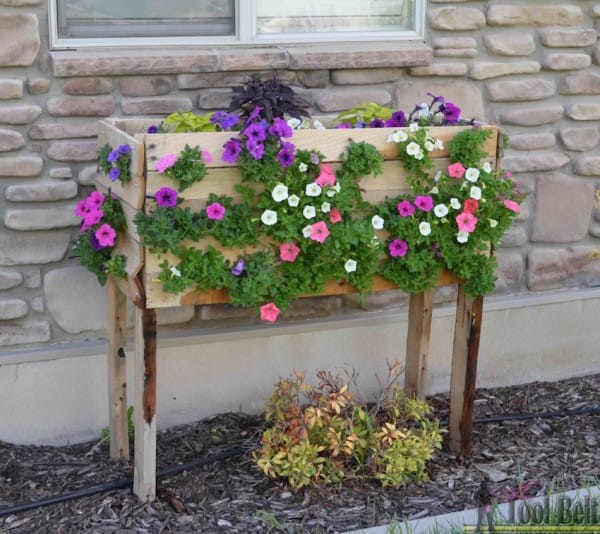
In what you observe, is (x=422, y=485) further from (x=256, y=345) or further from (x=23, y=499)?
(x=23, y=499)

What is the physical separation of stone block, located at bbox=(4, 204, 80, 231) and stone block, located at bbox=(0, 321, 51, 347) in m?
0.35

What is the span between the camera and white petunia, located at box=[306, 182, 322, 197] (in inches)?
123

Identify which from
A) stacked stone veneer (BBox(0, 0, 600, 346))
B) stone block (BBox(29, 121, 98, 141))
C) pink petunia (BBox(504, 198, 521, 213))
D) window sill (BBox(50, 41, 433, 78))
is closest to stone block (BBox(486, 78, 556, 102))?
stacked stone veneer (BBox(0, 0, 600, 346))

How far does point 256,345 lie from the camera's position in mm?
3922

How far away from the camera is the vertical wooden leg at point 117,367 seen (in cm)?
346

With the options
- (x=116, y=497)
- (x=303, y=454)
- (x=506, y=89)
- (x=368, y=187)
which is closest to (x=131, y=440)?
(x=116, y=497)

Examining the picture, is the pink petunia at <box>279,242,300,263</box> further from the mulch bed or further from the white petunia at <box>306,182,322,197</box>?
the mulch bed

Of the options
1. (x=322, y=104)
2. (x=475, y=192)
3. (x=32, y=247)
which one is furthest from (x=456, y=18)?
(x=32, y=247)

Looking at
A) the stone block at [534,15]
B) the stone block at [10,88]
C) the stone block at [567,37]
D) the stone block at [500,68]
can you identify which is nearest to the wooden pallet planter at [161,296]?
the stone block at [10,88]

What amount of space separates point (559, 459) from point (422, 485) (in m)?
0.60

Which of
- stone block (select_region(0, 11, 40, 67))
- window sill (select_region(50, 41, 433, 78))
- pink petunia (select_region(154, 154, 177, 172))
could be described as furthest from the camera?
window sill (select_region(50, 41, 433, 78))

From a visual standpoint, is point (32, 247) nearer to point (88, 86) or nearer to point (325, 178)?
point (88, 86)

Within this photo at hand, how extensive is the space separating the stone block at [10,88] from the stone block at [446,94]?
140 cm

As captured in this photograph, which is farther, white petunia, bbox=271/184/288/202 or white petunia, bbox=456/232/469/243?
white petunia, bbox=456/232/469/243
